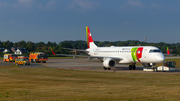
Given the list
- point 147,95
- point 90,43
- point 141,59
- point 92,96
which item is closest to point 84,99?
point 92,96

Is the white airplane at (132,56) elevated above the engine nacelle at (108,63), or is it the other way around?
the white airplane at (132,56)

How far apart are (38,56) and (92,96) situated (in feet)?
205

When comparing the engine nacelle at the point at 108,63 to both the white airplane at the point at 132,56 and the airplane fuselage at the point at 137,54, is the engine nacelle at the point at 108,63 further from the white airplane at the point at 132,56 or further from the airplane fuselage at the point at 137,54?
the airplane fuselage at the point at 137,54

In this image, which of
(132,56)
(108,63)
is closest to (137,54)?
(132,56)

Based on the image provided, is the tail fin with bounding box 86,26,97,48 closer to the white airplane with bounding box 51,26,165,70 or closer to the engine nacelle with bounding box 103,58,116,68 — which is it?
the white airplane with bounding box 51,26,165,70

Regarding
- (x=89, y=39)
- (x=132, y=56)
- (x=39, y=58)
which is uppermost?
(x=89, y=39)

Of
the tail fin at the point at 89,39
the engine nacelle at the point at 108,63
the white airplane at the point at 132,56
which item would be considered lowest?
the engine nacelle at the point at 108,63

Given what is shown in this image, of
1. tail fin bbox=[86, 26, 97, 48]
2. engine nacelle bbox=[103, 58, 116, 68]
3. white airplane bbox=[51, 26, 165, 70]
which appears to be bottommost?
engine nacelle bbox=[103, 58, 116, 68]

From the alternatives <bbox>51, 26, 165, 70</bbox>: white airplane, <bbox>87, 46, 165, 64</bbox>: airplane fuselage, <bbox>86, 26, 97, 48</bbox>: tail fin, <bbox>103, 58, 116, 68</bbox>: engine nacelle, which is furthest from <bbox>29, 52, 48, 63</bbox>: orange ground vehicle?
<bbox>103, 58, 116, 68</bbox>: engine nacelle

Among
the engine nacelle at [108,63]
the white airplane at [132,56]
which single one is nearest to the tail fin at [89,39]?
the white airplane at [132,56]

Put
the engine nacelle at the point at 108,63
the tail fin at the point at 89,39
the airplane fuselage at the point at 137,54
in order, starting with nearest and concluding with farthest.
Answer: the airplane fuselage at the point at 137,54, the engine nacelle at the point at 108,63, the tail fin at the point at 89,39

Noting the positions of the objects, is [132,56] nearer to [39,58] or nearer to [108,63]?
[108,63]

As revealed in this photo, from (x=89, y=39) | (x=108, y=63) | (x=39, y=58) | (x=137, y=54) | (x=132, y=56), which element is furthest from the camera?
(x=39, y=58)

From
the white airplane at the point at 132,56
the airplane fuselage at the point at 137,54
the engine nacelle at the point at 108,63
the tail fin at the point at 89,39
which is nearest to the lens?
the airplane fuselage at the point at 137,54
